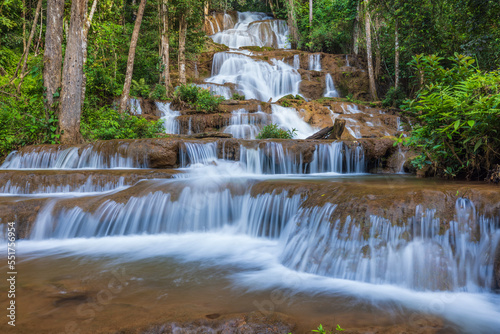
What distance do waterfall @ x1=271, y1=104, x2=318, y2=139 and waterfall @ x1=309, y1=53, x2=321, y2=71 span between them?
8774 mm

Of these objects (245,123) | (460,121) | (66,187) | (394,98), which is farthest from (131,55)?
(394,98)

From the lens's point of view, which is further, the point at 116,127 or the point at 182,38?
the point at 182,38

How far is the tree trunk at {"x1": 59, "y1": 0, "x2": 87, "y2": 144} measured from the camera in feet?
28.4

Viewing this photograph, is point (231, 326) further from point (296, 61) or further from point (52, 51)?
point (296, 61)

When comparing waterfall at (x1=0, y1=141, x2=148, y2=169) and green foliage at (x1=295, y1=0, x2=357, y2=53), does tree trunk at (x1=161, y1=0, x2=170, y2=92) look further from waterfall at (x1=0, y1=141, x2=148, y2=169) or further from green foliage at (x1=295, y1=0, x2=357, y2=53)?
green foliage at (x1=295, y1=0, x2=357, y2=53)

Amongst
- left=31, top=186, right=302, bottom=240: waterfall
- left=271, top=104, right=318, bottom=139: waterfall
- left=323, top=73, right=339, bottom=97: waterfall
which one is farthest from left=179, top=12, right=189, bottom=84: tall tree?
left=31, top=186, right=302, bottom=240: waterfall

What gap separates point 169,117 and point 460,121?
10.6m

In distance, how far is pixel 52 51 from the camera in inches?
350

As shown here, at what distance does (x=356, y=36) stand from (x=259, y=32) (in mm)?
10430

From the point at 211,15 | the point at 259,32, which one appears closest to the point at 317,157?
the point at 259,32

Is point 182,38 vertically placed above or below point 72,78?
above

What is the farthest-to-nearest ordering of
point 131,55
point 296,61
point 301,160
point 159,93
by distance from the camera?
1. point 296,61
2. point 159,93
3. point 131,55
4. point 301,160

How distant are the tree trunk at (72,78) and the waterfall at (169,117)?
364cm

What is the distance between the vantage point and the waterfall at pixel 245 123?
11.0m
